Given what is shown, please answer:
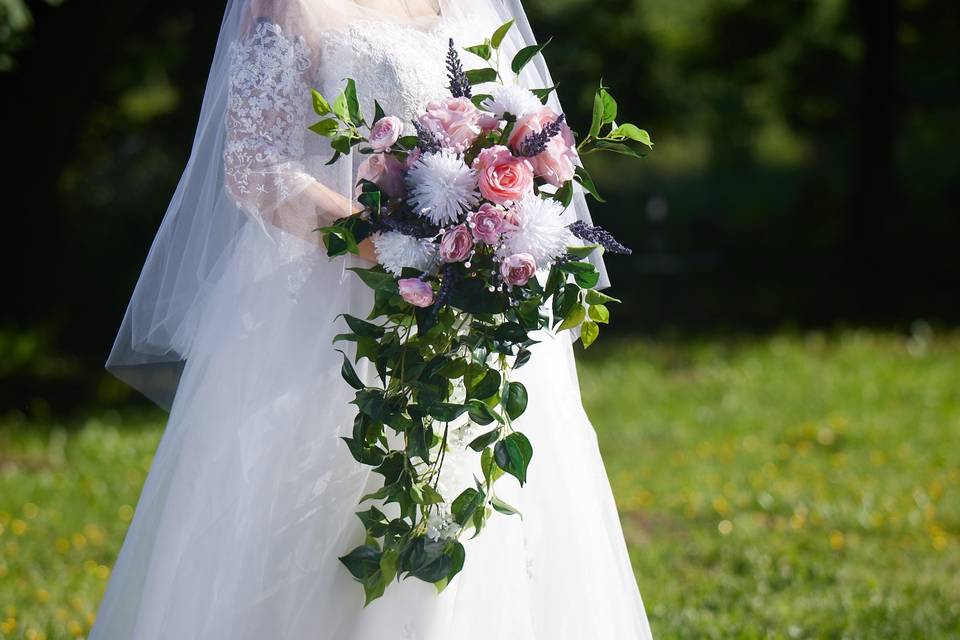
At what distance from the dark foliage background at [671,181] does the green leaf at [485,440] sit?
20.2ft

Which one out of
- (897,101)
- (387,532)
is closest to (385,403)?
(387,532)

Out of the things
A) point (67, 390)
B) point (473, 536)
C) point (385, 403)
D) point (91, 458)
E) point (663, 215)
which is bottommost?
point (663, 215)

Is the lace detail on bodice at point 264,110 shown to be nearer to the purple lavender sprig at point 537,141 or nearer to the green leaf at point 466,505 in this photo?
the purple lavender sprig at point 537,141

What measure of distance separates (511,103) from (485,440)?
2.62ft

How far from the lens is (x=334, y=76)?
2.78 metres

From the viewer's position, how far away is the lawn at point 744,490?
4492mm

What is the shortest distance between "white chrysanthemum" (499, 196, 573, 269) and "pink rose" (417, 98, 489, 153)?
0.68 feet

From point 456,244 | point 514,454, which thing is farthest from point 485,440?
point 456,244

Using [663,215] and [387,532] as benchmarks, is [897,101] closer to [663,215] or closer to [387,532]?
[663,215]

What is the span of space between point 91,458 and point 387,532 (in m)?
4.86

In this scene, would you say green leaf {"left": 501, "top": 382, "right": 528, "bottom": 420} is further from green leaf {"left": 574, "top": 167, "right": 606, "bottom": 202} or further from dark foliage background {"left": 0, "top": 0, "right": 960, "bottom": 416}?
dark foliage background {"left": 0, "top": 0, "right": 960, "bottom": 416}

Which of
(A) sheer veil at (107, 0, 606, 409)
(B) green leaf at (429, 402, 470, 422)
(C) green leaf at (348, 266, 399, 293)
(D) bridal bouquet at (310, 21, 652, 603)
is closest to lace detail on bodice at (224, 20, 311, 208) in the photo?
(A) sheer veil at (107, 0, 606, 409)

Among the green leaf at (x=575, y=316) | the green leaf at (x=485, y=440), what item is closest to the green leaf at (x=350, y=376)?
the green leaf at (x=485, y=440)

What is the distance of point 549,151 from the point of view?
251 cm
